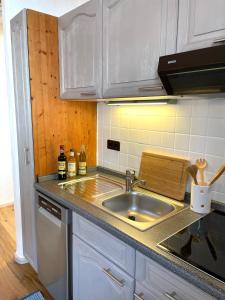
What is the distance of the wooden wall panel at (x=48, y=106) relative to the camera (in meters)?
1.69

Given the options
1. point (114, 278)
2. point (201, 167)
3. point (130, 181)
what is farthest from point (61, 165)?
point (201, 167)

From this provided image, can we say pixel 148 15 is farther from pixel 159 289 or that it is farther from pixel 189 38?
pixel 159 289

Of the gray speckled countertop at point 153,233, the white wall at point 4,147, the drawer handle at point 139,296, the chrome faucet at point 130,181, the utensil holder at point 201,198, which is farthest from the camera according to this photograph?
the white wall at point 4,147

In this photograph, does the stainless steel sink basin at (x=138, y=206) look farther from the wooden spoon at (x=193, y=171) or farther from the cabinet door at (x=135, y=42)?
the cabinet door at (x=135, y=42)

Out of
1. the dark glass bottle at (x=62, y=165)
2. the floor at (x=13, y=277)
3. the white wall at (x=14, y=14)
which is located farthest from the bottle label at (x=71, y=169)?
the floor at (x=13, y=277)

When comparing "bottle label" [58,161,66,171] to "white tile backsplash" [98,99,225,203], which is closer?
"white tile backsplash" [98,99,225,203]

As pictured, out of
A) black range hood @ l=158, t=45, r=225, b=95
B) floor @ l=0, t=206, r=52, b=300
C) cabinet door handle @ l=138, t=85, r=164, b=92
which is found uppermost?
black range hood @ l=158, t=45, r=225, b=95

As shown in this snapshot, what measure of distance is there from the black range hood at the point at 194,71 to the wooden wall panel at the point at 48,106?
100cm

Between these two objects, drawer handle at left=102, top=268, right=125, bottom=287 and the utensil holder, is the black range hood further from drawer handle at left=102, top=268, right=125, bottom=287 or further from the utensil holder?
drawer handle at left=102, top=268, right=125, bottom=287

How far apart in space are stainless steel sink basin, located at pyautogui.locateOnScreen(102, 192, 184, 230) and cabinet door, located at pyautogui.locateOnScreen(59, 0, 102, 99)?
718 millimetres

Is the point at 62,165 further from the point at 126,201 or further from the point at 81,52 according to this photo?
the point at 81,52

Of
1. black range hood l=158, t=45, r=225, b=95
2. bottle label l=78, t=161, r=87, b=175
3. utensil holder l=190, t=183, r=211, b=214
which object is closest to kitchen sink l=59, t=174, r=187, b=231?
utensil holder l=190, t=183, r=211, b=214

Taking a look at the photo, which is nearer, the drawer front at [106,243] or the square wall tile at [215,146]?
the drawer front at [106,243]

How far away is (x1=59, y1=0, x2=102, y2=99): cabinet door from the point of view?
4.80 feet
